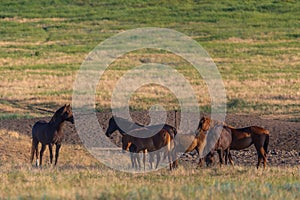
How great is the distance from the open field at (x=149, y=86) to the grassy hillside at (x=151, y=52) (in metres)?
0.08

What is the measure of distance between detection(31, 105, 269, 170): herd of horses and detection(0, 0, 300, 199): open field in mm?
596

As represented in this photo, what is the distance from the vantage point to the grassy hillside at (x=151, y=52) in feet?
108

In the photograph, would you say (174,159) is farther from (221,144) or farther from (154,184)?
(154,184)

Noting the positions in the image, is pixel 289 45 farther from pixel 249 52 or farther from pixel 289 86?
pixel 289 86

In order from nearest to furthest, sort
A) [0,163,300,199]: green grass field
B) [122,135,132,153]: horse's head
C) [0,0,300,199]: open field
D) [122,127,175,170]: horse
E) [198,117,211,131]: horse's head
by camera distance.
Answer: [0,163,300,199]: green grass field < [0,0,300,199]: open field < [198,117,211,131]: horse's head < [122,127,175,170]: horse < [122,135,132,153]: horse's head

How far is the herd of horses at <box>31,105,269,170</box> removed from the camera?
674 inches

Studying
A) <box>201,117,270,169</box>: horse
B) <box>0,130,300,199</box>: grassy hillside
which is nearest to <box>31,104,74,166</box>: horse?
<box>0,130,300,199</box>: grassy hillside

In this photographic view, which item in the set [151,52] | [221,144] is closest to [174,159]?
[221,144]

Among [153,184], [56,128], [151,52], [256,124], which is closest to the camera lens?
[153,184]

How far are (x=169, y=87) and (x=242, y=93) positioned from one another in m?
3.86

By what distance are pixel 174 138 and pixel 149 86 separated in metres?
20.0

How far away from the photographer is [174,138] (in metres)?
17.6

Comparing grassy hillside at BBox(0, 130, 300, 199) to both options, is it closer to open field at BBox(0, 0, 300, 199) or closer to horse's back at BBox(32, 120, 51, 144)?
open field at BBox(0, 0, 300, 199)

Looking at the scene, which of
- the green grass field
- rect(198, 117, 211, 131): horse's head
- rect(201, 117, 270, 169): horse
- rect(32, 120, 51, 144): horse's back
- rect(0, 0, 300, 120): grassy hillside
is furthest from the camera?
rect(0, 0, 300, 120): grassy hillside
